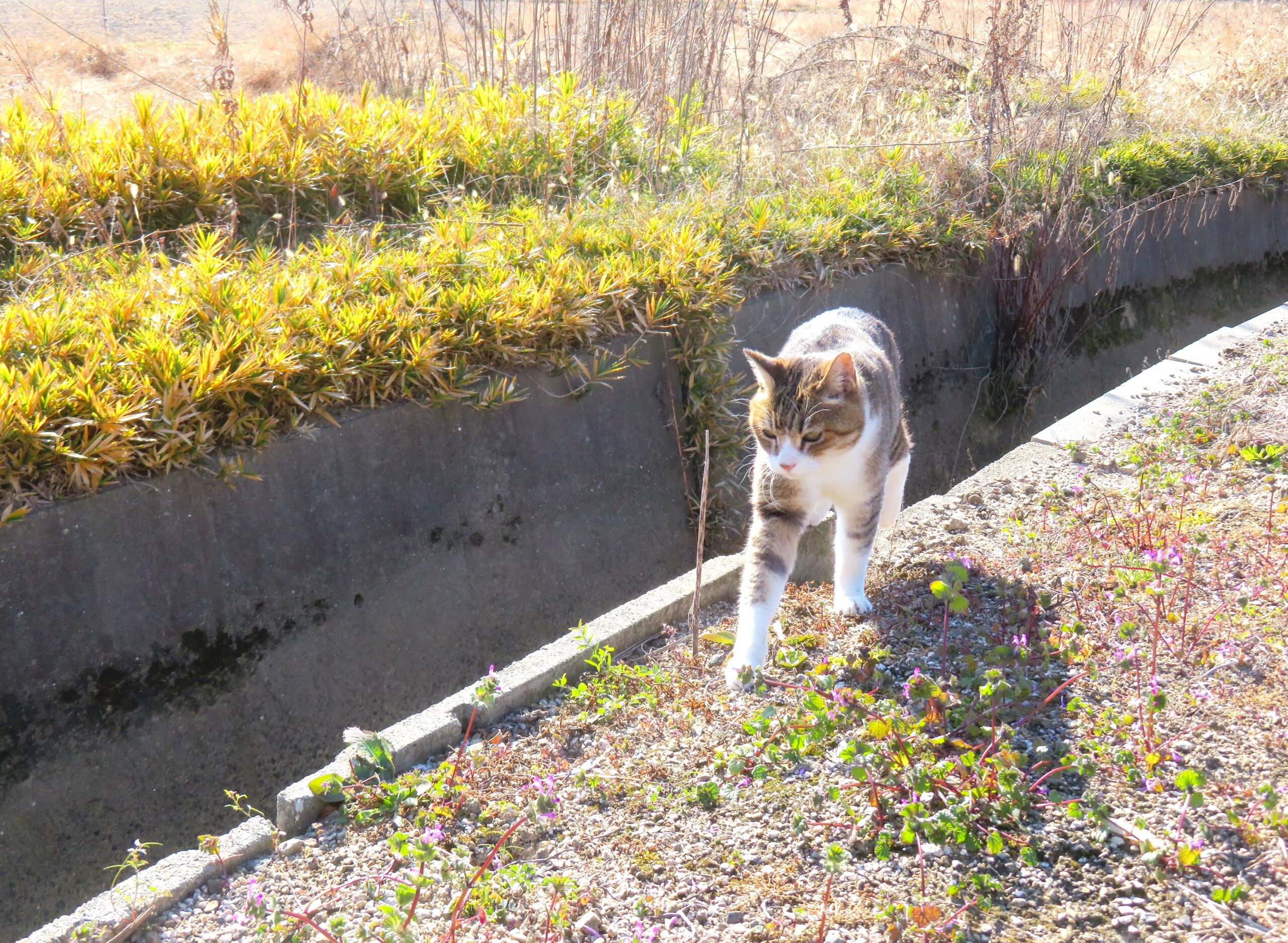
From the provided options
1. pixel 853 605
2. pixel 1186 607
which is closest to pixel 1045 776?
pixel 1186 607

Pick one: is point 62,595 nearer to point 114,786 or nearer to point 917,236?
point 114,786

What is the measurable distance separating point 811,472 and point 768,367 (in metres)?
0.35

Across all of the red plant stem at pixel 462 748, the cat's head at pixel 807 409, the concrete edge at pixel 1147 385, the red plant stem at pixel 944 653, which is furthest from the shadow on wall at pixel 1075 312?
the red plant stem at pixel 462 748

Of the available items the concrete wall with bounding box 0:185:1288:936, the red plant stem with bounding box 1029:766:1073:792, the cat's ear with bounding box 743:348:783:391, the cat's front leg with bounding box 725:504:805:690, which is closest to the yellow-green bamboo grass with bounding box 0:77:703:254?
the concrete wall with bounding box 0:185:1288:936

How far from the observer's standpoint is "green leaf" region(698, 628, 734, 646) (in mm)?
2672

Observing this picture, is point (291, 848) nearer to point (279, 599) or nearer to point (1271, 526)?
point (279, 599)

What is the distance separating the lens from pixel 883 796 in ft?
7.14

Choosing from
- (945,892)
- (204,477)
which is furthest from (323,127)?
(945,892)

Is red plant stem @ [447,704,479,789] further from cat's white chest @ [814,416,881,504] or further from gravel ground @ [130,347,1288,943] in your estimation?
cat's white chest @ [814,416,881,504]

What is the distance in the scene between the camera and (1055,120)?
645cm

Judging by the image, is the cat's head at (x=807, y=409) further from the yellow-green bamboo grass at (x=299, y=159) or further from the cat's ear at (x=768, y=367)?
the yellow-green bamboo grass at (x=299, y=159)

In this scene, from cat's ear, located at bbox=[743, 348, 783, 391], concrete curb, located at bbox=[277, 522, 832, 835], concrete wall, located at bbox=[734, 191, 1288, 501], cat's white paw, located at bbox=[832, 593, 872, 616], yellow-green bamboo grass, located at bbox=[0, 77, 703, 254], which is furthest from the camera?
concrete wall, located at bbox=[734, 191, 1288, 501]

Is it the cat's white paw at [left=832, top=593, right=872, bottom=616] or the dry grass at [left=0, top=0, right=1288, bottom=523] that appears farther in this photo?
the dry grass at [left=0, top=0, right=1288, bottom=523]

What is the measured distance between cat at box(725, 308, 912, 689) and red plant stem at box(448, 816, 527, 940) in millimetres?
809
